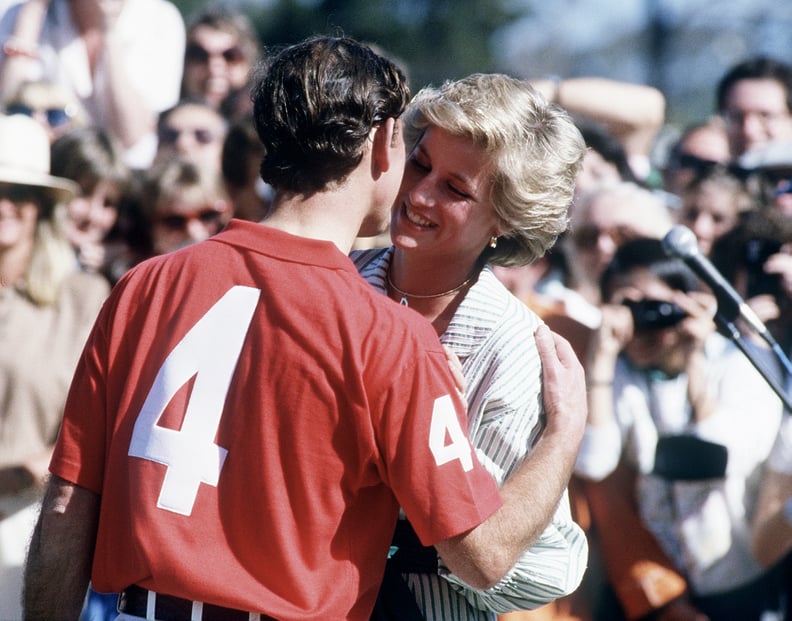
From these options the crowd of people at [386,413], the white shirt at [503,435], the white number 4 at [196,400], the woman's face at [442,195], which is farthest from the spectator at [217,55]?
the white number 4 at [196,400]

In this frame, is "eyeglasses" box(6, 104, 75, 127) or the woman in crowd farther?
"eyeglasses" box(6, 104, 75, 127)

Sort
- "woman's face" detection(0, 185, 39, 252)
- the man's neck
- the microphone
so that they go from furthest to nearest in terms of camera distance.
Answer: "woman's face" detection(0, 185, 39, 252), the microphone, the man's neck

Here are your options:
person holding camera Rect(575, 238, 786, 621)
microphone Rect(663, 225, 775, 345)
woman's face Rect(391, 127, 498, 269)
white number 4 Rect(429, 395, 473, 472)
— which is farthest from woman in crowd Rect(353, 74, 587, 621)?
person holding camera Rect(575, 238, 786, 621)

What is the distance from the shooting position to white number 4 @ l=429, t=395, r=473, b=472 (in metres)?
2.05

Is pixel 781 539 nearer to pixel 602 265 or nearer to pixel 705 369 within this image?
pixel 705 369

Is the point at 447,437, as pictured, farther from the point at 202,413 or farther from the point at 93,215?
the point at 93,215

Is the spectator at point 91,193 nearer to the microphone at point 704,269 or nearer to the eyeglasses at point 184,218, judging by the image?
the eyeglasses at point 184,218

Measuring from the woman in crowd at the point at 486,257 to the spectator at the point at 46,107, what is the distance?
2.92 meters

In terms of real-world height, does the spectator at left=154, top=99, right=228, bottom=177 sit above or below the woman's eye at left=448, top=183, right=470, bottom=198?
below

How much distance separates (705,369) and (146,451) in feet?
8.79

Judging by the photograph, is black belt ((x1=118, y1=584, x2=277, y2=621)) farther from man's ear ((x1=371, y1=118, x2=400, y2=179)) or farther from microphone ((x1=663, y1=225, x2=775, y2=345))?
microphone ((x1=663, y1=225, x2=775, y2=345))

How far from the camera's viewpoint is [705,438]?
4.12m

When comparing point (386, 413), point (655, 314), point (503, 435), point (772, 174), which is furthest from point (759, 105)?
point (386, 413)

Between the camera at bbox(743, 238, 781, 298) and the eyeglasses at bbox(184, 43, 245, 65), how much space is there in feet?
9.09
